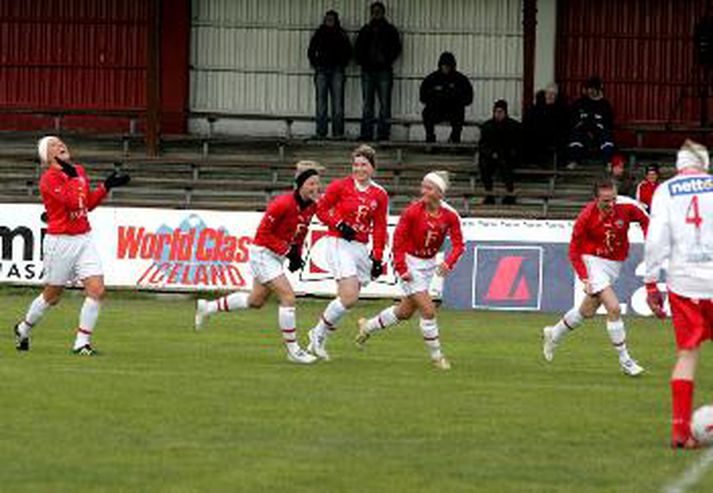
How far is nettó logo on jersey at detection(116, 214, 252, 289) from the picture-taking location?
32.9 meters

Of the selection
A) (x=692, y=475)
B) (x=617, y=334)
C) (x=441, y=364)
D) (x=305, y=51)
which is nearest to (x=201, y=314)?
(x=441, y=364)

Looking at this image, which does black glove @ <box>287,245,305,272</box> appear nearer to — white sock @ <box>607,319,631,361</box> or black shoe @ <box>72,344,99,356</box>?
black shoe @ <box>72,344,99,356</box>

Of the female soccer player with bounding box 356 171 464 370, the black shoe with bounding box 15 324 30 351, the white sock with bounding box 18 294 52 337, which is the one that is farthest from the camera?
the black shoe with bounding box 15 324 30 351

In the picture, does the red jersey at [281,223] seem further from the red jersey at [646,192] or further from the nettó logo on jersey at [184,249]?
the red jersey at [646,192]

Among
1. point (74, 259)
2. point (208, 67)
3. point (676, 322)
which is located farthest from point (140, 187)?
point (676, 322)

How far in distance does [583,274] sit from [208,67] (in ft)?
64.6

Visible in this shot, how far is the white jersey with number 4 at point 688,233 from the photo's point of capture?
1548 centimetres

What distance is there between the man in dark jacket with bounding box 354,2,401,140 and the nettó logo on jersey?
22.6 ft

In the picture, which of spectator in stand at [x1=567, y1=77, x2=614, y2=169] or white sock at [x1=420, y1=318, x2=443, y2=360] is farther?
spectator in stand at [x1=567, y1=77, x2=614, y2=169]

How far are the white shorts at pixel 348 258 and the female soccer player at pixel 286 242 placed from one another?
18.1 inches

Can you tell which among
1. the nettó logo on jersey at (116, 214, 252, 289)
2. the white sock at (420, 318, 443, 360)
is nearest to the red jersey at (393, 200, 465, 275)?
the white sock at (420, 318, 443, 360)

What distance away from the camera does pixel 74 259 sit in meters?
21.9

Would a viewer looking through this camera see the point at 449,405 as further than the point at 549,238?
No

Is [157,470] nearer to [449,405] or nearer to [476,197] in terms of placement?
[449,405]
